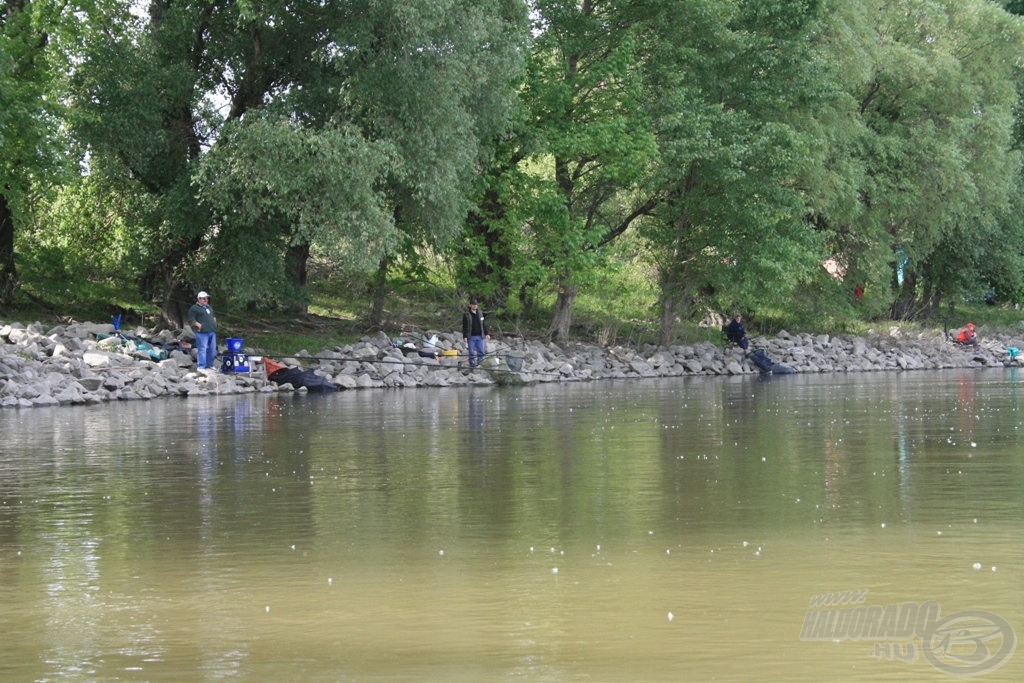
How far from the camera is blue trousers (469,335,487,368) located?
36.2 m

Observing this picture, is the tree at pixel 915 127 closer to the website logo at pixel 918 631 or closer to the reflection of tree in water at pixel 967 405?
the reflection of tree in water at pixel 967 405

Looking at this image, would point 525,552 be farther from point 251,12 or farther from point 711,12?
point 711,12

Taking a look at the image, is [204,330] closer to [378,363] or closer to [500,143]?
[378,363]

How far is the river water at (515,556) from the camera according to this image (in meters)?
7.14

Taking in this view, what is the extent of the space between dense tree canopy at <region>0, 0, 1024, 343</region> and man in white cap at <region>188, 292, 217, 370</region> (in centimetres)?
266

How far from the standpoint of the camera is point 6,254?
1490 inches

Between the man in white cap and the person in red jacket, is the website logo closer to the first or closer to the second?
the man in white cap

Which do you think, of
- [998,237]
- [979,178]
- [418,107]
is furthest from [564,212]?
[998,237]

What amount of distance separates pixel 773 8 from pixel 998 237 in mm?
24852

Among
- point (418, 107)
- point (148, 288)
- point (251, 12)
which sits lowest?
point (148, 288)

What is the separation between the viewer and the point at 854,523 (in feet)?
35.7

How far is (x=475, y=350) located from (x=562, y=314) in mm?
7073

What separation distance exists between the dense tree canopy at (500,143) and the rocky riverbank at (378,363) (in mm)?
2243

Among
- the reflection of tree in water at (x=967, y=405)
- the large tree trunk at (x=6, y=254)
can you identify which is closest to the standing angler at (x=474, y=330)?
the reflection of tree in water at (x=967, y=405)
